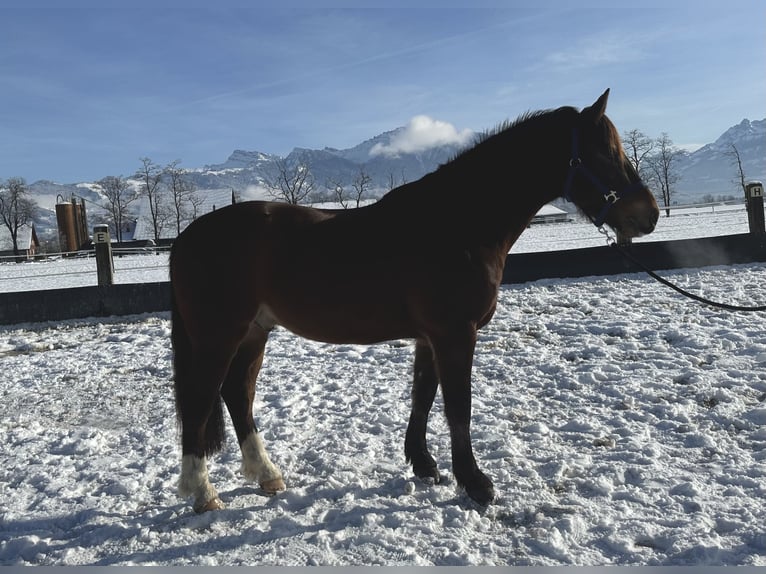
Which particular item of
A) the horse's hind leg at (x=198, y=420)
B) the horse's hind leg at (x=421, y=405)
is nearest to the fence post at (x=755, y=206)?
the horse's hind leg at (x=421, y=405)

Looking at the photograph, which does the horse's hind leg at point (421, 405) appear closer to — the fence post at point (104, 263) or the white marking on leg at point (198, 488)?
the white marking on leg at point (198, 488)

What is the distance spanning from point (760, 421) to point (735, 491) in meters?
1.07

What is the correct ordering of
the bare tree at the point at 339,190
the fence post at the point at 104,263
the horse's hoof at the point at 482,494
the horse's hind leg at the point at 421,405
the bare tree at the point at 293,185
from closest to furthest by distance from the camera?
the horse's hoof at the point at 482,494, the horse's hind leg at the point at 421,405, the fence post at the point at 104,263, the bare tree at the point at 293,185, the bare tree at the point at 339,190

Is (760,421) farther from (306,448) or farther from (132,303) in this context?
(132,303)

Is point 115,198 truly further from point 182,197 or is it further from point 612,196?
point 612,196

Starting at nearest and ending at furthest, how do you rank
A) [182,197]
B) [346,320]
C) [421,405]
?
[346,320], [421,405], [182,197]

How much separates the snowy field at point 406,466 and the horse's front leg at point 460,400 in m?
0.13

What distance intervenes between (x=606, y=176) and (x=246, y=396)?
2.45 meters

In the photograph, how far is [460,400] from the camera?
2920 mm

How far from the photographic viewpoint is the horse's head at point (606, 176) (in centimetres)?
290

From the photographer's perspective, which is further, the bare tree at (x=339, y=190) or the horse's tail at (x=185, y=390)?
the bare tree at (x=339, y=190)

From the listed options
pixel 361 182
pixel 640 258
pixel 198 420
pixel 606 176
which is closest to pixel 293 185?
pixel 361 182

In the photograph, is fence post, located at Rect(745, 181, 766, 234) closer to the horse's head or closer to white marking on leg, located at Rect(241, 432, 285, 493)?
the horse's head

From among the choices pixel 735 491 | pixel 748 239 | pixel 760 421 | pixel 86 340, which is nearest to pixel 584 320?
pixel 760 421
